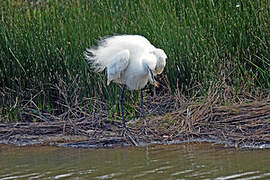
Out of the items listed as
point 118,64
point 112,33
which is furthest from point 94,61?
point 112,33

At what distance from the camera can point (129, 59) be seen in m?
6.06

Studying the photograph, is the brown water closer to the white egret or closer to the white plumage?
the white egret

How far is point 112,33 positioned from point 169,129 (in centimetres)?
189

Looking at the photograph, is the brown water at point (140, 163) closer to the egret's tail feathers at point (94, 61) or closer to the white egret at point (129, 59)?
the white egret at point (129, 59)

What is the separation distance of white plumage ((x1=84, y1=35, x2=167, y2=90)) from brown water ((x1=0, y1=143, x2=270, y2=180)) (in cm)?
106

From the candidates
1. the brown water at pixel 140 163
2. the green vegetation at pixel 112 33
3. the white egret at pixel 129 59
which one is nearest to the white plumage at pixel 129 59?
the white egret at pixel 129 59

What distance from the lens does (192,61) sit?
21.8 ft

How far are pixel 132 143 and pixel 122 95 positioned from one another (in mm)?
1014

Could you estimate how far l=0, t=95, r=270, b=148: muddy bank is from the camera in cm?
531

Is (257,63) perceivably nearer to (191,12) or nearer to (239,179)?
(191,12)

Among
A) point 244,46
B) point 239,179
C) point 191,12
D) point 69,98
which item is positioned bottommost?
point 239,179

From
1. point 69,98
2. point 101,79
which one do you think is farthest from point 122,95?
point 69,98

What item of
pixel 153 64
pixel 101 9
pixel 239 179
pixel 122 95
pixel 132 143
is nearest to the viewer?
pixel 239 179

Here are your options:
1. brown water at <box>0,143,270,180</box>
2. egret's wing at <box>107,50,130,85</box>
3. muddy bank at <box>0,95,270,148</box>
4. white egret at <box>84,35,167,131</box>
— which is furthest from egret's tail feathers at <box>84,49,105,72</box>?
brown water at <box>0,143,270,180</box>
